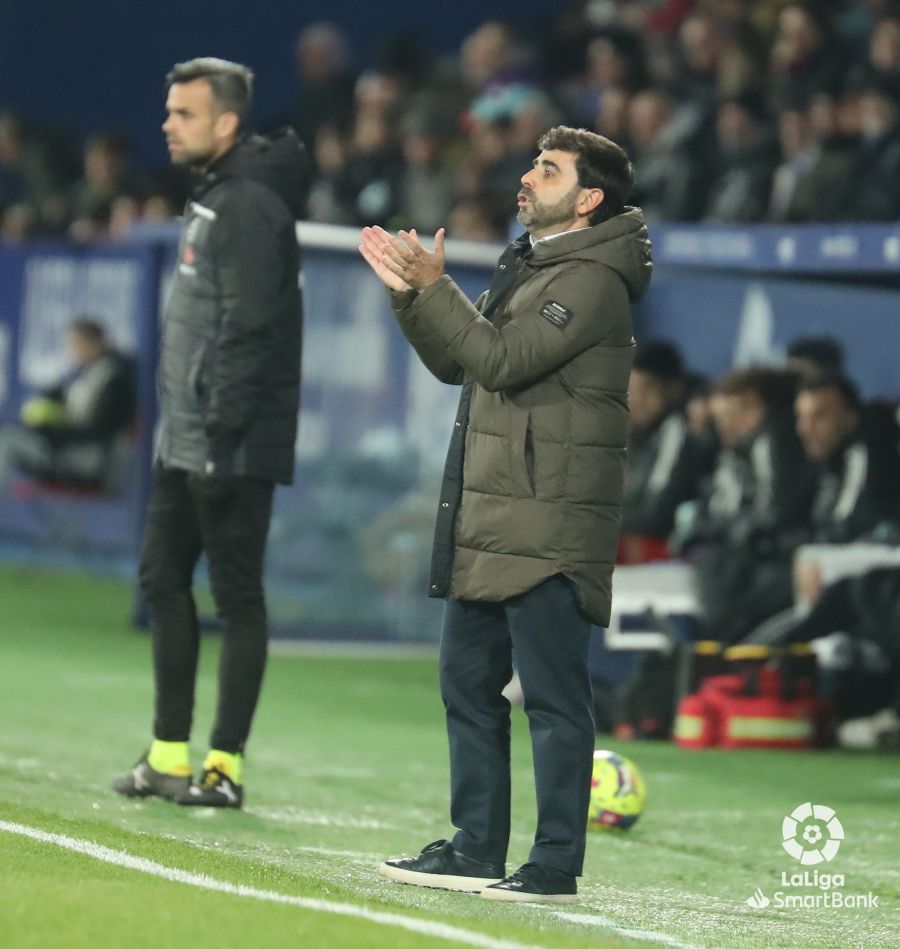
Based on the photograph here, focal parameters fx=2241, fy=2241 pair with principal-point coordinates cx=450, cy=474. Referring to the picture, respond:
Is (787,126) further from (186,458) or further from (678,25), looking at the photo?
(186,458)

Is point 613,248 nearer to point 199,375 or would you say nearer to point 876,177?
point 199,375

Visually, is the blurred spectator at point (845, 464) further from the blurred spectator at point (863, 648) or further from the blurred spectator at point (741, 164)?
the blurred spectator at point (741, 164)

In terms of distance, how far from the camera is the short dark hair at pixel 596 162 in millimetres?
5637

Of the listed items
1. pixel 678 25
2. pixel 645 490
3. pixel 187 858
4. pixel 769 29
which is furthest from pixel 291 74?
pixel 187 858

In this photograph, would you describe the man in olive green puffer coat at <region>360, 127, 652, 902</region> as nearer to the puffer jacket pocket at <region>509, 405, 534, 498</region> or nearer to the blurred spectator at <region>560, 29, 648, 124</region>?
the puffer jacket pocket at <region>509, 405, 534, 498</region>

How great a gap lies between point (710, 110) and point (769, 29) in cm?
141

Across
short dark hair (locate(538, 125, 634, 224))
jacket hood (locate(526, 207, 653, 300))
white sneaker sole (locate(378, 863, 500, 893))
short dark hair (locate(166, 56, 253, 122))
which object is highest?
short dark hair (locate(166, 56, 253, 122))

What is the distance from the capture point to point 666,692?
979 cm

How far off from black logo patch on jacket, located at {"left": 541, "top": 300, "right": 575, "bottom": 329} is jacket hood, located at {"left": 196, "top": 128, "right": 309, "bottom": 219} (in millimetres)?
1908

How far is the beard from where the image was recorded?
222 inches

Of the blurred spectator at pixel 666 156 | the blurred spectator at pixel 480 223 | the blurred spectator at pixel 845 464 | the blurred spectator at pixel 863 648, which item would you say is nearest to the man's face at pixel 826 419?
the blurred spectator at pixel 845 464

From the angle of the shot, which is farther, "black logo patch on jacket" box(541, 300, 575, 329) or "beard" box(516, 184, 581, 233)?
"beard" box(516, 184, 581, 233)

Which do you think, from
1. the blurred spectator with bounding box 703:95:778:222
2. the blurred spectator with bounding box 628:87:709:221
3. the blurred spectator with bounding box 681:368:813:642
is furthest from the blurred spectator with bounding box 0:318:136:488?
the blurred spectator with bounding box 681:368:813:642

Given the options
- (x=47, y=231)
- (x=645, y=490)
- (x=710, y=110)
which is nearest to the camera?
(x=645, y=490)
